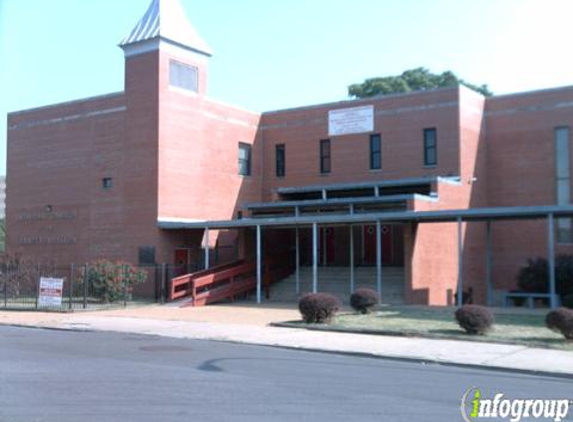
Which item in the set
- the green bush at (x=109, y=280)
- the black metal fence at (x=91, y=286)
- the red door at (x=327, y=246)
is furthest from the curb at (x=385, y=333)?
the red door at (x=327, y=246)

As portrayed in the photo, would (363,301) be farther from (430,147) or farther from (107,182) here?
(107,182)

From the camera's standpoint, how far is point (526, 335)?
18.6 m

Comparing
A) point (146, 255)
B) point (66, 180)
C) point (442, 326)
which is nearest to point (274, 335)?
point (442, 326)

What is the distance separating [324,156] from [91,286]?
50.6 ft

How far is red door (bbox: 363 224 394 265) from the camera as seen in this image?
36531 millimetres

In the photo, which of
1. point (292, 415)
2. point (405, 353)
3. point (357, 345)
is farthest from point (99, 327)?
point (292, 415)

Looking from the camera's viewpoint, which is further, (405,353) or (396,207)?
(396,207)

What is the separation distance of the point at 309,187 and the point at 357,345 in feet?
72.5

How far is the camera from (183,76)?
3641 centimetres

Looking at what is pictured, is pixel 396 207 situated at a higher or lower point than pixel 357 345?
higher

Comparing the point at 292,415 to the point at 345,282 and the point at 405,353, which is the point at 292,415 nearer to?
the point at 405,353

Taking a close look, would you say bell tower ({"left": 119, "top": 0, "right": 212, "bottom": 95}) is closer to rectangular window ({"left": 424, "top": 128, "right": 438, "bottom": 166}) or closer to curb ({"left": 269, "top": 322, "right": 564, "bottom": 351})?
rectangular window ({"left": 424, "top": 128, "right": 438, "bottom": 166})

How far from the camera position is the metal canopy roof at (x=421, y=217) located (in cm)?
2652

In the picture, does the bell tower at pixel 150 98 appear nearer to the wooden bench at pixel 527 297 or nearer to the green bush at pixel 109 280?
the green bush at pixel 109 280
